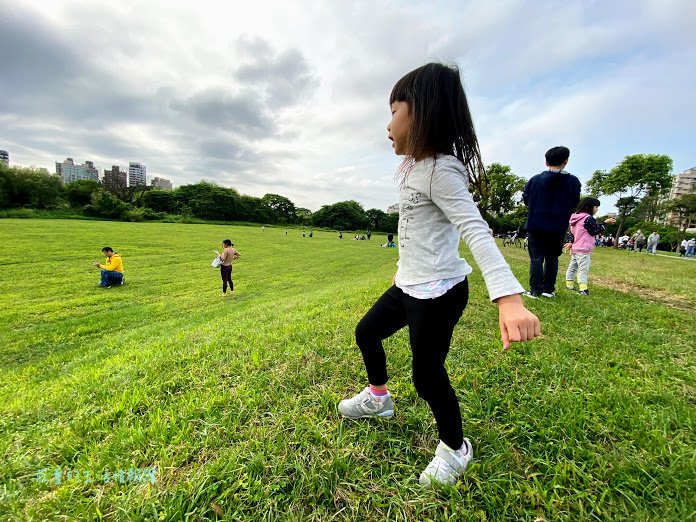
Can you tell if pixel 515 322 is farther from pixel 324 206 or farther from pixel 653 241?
pixel 324 206

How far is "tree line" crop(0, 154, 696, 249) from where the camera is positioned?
107 ft

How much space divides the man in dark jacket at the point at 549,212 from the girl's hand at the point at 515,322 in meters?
4.51

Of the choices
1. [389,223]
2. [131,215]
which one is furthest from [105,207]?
[389,223]

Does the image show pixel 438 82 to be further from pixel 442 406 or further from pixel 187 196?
pixel 187 196

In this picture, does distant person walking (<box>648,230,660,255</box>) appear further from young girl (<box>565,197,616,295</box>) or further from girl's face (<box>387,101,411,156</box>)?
girl's face (<box>387,101,411,156</box>)

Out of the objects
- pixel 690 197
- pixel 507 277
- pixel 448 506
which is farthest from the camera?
pixel 690 197

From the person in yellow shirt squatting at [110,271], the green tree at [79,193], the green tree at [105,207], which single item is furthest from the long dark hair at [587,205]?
the green tree at [79,193]

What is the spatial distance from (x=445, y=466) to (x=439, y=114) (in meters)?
1.81

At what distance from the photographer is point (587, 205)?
6.09m

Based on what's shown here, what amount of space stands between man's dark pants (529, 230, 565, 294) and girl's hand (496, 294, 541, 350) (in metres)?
4.44

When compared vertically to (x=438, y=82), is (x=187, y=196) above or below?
above

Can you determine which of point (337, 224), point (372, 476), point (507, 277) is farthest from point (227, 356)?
point (337, 224)

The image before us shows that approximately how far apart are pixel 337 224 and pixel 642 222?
217ft

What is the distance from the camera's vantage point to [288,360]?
296 centimetres
